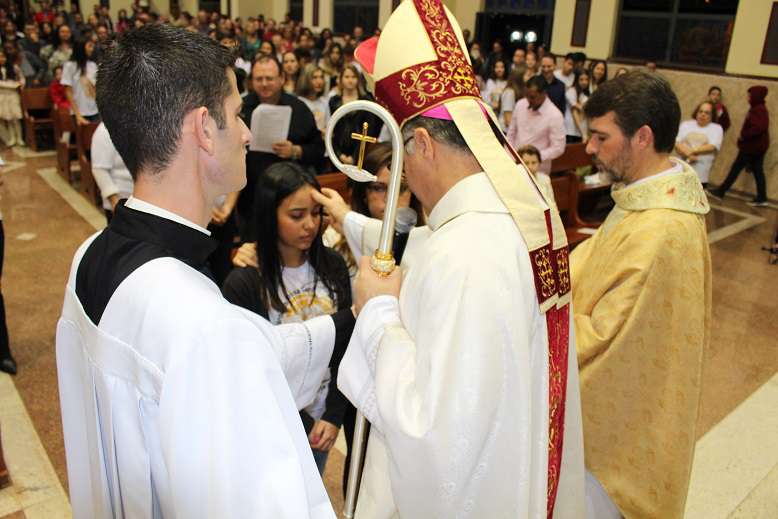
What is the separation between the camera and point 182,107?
45.3 inches

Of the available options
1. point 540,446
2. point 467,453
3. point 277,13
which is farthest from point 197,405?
point 277,13

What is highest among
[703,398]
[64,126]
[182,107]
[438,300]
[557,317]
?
[182,107]

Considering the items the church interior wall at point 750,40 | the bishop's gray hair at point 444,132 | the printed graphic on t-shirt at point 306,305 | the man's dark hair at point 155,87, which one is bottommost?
the printed graphic on t-shirt at point 306,305

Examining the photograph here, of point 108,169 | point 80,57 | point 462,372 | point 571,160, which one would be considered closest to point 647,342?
point 462,372

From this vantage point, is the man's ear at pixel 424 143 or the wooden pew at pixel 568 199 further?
the wooden pew at pixel 568 199

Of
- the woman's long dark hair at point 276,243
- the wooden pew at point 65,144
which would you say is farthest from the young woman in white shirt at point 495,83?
the woman's long dark hair at point 276,243

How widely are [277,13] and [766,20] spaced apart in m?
14.1

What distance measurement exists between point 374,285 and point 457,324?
270 mm

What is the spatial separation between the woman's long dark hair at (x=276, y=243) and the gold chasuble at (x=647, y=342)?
910mm

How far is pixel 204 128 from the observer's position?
3.85 feet

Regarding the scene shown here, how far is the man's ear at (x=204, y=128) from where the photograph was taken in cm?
116

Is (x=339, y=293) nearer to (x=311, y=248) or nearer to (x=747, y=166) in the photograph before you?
(x=311, y=248)

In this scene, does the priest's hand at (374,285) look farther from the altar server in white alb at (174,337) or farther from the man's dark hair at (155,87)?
the man's dark hair at (155,87)

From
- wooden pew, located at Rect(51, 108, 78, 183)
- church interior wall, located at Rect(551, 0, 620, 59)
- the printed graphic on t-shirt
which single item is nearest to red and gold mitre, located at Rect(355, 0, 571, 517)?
the printed graphic on t-shirt
